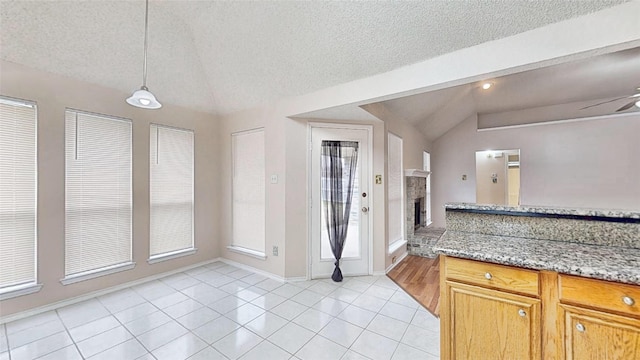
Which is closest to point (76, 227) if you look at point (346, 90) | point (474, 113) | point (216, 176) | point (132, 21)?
point (216, 176)

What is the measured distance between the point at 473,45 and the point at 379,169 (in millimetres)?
1919

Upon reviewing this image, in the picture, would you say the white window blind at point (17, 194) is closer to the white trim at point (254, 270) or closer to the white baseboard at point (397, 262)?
the white trim at point (254, 270)

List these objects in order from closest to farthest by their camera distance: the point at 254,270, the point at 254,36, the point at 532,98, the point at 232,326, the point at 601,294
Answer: the point at 601,294, the point at 232,326, the point at 254,36, the point at 254,270, the point at 532,98

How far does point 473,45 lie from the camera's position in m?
1.86

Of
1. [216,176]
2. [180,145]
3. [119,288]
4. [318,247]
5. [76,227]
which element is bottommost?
[119,288]

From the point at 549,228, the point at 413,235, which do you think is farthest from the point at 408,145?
the point at 549,228

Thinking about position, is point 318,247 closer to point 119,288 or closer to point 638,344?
point 119,288

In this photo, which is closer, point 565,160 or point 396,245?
point 396,245

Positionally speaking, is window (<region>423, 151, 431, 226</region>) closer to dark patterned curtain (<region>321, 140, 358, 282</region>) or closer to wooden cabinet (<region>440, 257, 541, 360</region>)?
dark patterned curtain (<region>321, 140, 358, 282</region>)

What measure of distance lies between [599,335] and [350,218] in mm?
2484

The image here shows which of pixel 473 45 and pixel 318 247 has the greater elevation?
pixel 473 45

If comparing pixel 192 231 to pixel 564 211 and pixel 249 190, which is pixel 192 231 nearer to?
pixel 249 190

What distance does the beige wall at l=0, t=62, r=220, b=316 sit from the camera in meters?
2.40

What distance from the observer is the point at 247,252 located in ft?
12.1
